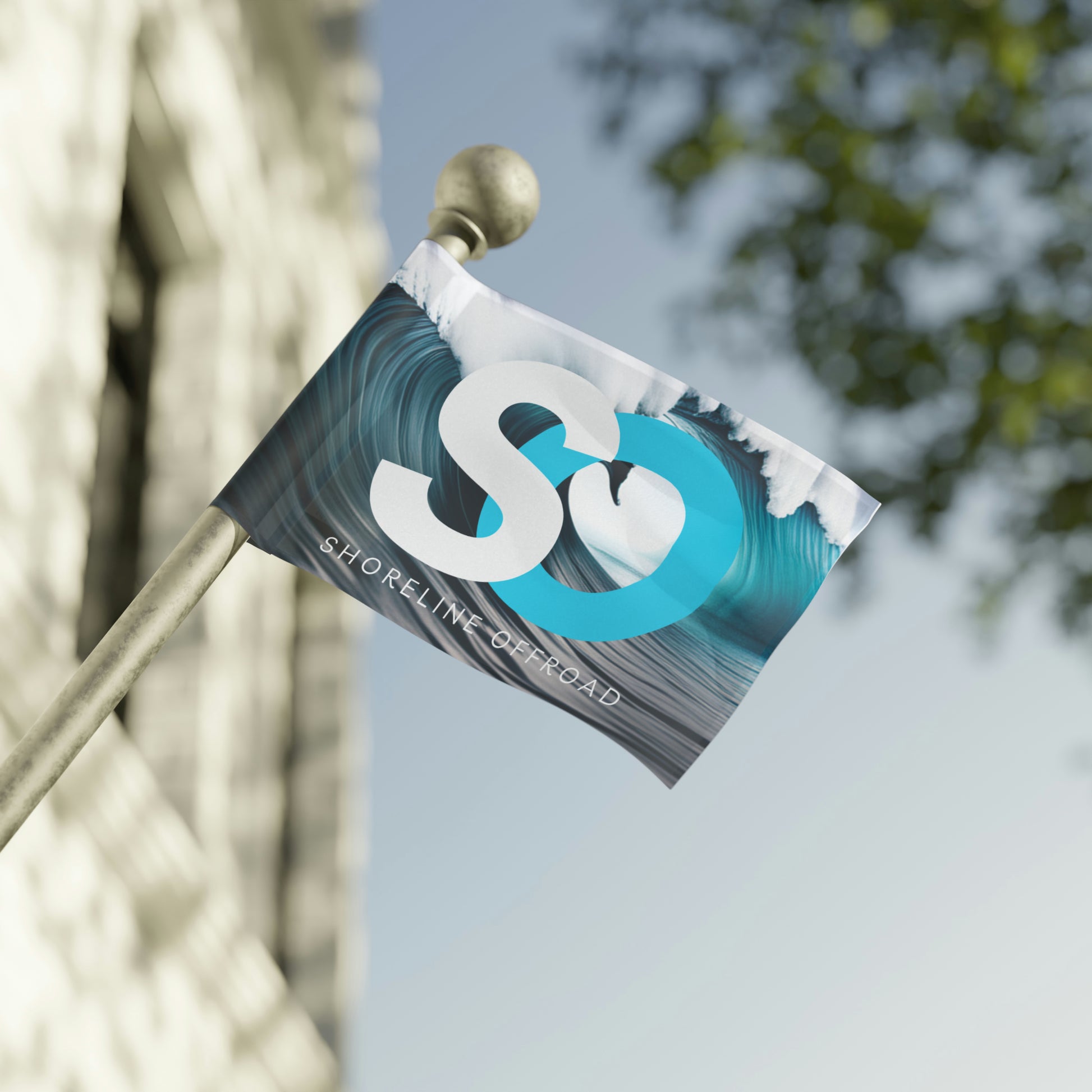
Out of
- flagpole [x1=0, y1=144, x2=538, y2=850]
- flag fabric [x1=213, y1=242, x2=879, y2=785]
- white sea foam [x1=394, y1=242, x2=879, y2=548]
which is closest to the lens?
flagpole [x1=0, y1=144, x2=538, y2=850]

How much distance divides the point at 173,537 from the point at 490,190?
3517 millimetres

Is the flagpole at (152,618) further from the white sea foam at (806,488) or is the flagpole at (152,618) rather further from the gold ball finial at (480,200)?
the white sea foam at (806,488)

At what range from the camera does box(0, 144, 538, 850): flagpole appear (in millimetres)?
2434

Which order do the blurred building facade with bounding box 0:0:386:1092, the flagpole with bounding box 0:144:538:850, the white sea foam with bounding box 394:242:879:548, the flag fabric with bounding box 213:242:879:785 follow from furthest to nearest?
1. the blurred building facade with bounding box 0:0:386:1092
2. the white sea foam with bounding box 394:242:879:548
3. the flag fabric with bounding box 213:242:879:785
4. the flagpole with bounding box 0:144:538:850

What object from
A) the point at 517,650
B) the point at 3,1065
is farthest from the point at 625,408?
the point at 3,1065

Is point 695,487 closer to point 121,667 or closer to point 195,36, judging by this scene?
point 121,667

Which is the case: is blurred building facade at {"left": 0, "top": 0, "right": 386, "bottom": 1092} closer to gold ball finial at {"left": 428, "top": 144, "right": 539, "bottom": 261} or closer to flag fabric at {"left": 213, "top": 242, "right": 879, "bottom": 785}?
flag fabric at {"left": 213, "top": 242, "right": 879, "bottom": 785}

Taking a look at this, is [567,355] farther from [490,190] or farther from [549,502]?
[490,190]

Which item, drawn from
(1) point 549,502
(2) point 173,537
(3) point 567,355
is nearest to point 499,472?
(1) point 549,502

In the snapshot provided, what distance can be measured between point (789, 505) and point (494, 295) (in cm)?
100

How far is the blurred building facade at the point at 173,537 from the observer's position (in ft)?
13.6

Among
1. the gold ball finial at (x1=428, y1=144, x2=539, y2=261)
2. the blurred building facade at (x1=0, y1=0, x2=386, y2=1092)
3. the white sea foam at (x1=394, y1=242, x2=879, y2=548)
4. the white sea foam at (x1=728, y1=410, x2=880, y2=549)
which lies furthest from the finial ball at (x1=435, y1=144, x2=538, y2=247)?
the blurred building facade at (x1=0, y1=0, x2=386, y2=1092)

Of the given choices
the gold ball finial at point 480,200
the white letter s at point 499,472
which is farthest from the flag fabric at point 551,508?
the gold ball finial at point 480,200

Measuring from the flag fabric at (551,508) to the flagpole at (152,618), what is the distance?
15cm
